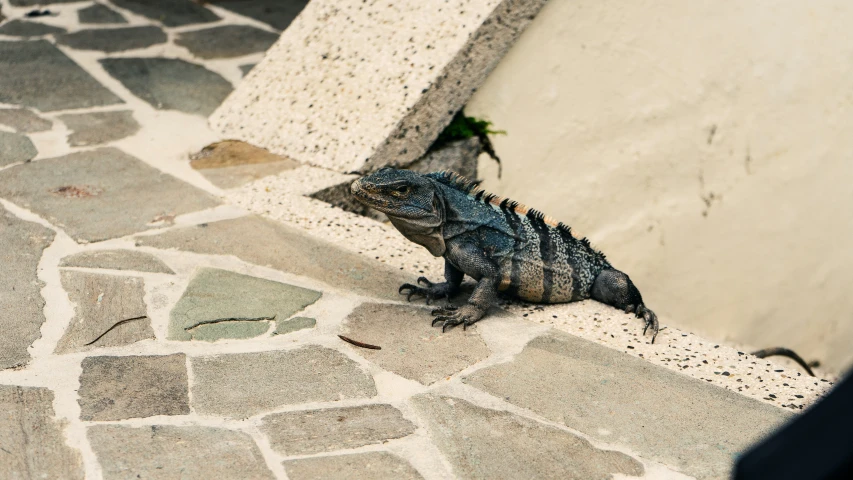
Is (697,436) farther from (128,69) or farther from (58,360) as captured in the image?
(128,69)

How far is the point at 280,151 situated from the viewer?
6.04m

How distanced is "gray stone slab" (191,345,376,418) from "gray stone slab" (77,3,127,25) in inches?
205

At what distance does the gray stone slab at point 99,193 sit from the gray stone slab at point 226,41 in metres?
1.99

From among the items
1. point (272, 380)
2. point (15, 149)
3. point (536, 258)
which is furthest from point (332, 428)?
point (15, 149)

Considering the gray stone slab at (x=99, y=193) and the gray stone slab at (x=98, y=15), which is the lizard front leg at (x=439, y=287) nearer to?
the gray stone slab at (x=99, y=193)

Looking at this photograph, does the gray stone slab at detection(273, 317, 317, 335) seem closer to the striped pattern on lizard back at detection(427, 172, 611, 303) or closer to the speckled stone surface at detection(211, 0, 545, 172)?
the striped pattern on lizard back at detection(427, 172, 611, 303)

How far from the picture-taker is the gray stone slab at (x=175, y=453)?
2973 millimetres

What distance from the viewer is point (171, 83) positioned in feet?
22.9

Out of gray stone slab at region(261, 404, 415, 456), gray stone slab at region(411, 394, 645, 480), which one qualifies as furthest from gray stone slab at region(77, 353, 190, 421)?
gray stone slab at region(411, 394, 645, 480)

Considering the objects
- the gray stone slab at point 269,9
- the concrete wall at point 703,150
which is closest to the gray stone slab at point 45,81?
the gray stone slab at point 269,9

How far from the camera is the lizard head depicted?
4180mm

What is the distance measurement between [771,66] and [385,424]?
4205mm

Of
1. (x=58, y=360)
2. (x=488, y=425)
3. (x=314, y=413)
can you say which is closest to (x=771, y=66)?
(x=488, y=425)

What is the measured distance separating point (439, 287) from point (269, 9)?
509 centimetres
